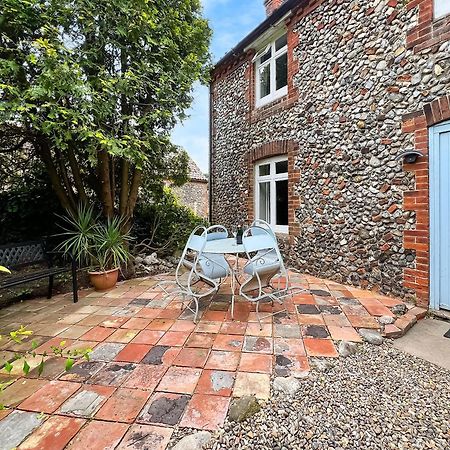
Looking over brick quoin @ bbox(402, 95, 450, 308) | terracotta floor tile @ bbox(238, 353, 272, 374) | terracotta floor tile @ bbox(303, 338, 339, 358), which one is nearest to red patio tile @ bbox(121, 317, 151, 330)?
terracotta floor tile @ bbox(238, 353, 272, 374)

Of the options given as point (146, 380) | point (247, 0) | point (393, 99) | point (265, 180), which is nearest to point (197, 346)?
point (146, 380)

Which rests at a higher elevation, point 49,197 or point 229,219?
point 49,197

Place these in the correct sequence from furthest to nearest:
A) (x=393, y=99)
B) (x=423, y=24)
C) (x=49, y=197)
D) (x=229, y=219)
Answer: (x=229, y=219), (x=49, y=197), (x=393, y=99), (x=423, y=24)

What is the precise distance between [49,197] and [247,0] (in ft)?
24.8

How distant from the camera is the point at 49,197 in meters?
6.12

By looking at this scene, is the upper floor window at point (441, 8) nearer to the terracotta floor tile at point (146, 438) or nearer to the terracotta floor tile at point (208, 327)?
the terracotta floor tile at point (208, 327)

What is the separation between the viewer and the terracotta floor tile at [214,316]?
3.12 metres

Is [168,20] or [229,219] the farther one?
[229,219]

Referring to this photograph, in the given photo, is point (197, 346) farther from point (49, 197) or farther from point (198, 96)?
point (49, 197)

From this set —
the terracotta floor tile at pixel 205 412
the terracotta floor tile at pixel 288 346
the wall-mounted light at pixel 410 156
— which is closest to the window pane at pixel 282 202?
the wall-mounted light at pixel 410 156

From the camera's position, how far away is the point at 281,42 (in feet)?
19.1

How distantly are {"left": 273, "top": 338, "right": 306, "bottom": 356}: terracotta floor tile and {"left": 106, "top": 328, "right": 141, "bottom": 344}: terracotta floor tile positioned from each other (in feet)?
4.70

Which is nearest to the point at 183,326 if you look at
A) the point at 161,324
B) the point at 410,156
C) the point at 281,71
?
the point at 161,324

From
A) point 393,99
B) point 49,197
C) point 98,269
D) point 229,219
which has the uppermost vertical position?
point 393,99
